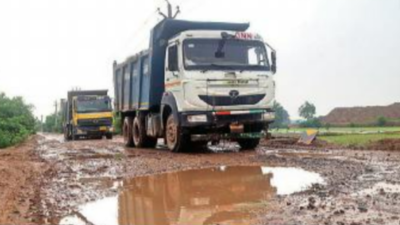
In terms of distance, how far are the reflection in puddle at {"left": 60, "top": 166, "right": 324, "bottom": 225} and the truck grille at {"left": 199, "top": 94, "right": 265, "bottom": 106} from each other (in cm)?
309

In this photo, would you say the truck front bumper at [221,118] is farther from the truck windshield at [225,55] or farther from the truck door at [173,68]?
the truck windshield at [225,55]

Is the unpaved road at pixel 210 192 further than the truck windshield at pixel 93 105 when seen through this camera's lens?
No

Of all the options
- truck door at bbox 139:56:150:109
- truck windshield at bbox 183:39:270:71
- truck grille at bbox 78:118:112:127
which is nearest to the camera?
truck windshield at bbox 183:39:270:71

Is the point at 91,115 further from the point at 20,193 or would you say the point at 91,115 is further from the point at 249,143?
the point at 20,193

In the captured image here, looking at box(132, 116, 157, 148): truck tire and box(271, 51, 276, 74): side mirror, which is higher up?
box(271, 51, 276, 74): side mirror

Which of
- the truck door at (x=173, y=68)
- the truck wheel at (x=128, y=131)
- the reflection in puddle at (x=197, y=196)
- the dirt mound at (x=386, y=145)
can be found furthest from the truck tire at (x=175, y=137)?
the dirt mound at (x=386, y=145)

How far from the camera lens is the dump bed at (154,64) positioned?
43.2 feet

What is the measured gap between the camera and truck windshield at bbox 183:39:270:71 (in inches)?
464

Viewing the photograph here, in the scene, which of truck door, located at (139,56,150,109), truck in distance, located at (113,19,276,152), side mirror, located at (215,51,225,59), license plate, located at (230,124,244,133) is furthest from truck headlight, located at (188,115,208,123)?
truck door, located at (139,56,150,109)

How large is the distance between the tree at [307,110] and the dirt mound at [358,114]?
1427 mm

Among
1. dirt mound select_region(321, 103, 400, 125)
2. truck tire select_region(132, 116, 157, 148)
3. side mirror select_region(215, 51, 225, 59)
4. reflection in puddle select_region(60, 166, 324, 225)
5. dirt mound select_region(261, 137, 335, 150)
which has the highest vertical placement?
side mirror select_region(215, 51, 225, 59)

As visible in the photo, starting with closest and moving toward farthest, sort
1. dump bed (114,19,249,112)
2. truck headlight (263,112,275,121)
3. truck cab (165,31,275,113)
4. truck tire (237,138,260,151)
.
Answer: truck cab (165,31,275,113) < truck headlight (263,112,275,121) < dump bed (114,19,249,112) < truck tire (237,138,260,151)

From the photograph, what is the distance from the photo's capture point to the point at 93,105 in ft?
91.0

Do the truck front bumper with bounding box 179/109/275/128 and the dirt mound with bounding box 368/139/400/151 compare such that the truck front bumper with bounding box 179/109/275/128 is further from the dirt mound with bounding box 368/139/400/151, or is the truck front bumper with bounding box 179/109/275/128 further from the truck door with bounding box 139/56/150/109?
the dirt mound with bounding box 368/139/400/151
